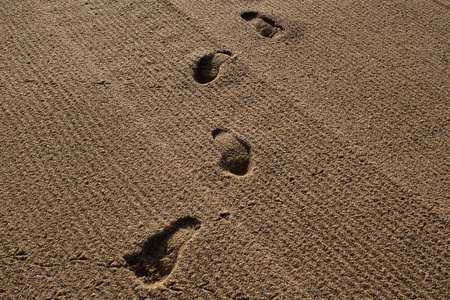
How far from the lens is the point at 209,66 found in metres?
1.76

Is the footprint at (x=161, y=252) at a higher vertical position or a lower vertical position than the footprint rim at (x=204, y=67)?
lower

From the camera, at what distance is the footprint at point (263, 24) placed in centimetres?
192

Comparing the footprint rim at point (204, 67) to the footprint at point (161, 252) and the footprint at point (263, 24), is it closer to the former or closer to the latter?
the footprint at point (263, 24)

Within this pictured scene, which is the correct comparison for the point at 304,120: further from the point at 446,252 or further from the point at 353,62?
the point at 446,252

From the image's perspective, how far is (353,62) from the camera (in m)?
1.76

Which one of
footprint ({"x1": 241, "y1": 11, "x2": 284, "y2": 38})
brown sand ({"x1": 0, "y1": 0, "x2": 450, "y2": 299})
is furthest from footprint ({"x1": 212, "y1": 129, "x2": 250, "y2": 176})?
footprint ({"x1": 241, "y1": 11, "x2": 284, "y2": 38})

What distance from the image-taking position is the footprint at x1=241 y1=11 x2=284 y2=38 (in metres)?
1.92

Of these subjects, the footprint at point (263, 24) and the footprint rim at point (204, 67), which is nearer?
the footprint rim at point (204, 67)

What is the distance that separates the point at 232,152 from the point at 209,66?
49 cm

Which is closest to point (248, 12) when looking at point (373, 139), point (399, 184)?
point (373, 139)

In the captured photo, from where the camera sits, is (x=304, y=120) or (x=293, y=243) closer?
(x=293, y=243)

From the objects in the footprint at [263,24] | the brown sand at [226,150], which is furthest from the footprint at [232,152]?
the footprint at [263,24]

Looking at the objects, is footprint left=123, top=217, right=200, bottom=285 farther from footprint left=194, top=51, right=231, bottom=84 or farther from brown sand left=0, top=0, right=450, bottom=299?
footprint left=194, top=51, right=231, bottom=84

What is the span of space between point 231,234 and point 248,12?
1202mm
